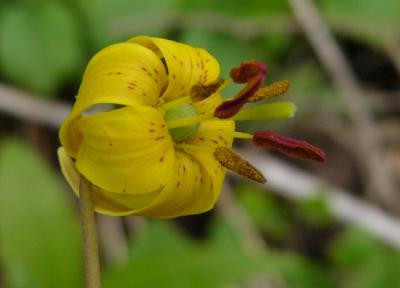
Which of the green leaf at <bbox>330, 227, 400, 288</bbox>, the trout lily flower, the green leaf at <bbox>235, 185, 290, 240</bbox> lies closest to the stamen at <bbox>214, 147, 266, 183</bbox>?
the trout lily flower

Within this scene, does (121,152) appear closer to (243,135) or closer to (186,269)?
(243,135)

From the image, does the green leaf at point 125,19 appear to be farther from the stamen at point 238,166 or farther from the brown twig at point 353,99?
the stamen at point 238,166

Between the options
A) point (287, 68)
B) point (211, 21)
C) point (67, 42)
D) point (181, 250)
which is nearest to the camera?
point (181, 250)

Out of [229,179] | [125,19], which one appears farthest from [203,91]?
[229,179]

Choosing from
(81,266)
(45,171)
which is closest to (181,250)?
(81,266)

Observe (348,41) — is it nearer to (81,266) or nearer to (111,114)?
(81,266)

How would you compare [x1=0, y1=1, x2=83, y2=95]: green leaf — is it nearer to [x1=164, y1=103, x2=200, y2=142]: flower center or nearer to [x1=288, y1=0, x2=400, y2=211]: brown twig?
[x1=288, y1=0, x2=400, y2=211]: brown twig
